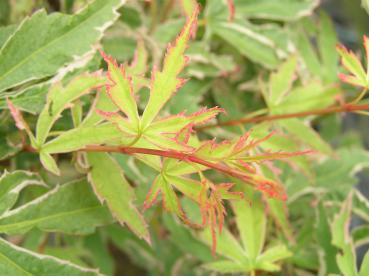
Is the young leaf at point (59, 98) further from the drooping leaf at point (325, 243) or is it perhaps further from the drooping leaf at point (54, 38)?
the drooping leaf at point (325, 243)

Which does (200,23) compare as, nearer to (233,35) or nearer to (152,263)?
(233,35)

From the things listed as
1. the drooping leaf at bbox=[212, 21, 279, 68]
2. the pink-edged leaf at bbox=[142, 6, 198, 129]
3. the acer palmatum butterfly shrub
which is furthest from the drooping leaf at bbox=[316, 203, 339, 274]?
the pink-edged leaf at bbox=[142, 6, 198, 129]

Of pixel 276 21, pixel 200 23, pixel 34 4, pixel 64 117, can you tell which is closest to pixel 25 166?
pixel 64 117

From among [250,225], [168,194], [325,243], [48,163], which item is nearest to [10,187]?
[48,163]

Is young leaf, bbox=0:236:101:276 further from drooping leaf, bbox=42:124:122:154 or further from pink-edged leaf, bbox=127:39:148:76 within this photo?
pink-edged leaf, bbox=127:39:148:76

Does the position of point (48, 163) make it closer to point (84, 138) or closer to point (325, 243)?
point (84, 138)

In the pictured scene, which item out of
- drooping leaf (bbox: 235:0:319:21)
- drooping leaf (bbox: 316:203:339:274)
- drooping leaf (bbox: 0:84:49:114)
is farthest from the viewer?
drooping leaf (bbox: 235:0:319:21)
